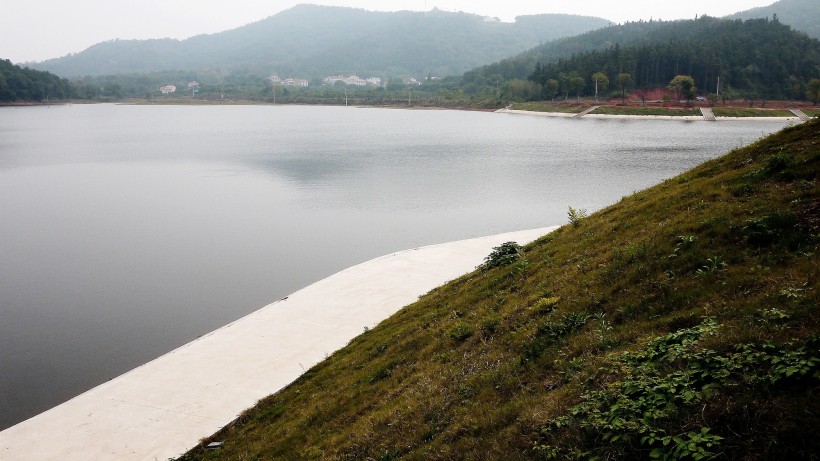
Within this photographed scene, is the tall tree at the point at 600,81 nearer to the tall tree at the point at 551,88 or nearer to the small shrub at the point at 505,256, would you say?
the tall tree at the point at 551,88

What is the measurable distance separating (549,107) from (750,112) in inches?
2072

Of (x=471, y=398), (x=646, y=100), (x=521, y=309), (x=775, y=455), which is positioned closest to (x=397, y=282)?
(x=521, y=309)

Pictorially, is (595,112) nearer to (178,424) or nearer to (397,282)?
(397,282)

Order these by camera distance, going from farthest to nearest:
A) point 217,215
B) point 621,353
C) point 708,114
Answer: point 708,114 → point 217,215 → point 621,353

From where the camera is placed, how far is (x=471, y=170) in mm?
66938

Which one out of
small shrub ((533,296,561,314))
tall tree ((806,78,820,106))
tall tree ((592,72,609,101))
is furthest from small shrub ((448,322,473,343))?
tall tree ((592,72,609,101))

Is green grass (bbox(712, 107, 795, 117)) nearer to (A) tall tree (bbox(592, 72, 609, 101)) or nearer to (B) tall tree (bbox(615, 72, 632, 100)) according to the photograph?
(B) tall tree (bbox(615, 72, 632, 100))

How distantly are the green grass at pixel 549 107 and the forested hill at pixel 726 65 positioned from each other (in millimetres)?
11137

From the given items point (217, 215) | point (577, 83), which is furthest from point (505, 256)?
point (577, 83)

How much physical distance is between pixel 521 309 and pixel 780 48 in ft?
648

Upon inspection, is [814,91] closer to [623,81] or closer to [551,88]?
[623,81]

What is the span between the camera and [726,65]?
6432 inches

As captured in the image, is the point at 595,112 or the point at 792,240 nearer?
the point at 792,240

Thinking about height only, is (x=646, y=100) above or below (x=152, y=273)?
above
